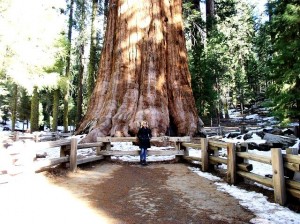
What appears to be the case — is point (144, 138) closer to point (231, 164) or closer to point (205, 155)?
point (205, 155)

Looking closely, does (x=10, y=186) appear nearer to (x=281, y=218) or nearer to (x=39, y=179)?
(x=39, y=179)

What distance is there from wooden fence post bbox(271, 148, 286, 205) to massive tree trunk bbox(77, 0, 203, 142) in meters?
6.83

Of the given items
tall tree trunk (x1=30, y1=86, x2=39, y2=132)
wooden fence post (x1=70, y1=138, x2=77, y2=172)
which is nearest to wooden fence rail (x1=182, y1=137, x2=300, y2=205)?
wooden fence post (x1=70, y1=138, x2=77, y2=172)

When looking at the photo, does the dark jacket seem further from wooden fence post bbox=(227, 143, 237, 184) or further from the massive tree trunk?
wooden fence post bbox=(227, 143, 237, 184)

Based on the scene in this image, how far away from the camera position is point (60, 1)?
46.7 ft

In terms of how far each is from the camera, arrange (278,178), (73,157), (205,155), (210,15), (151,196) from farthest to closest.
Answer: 1. (210,15)
2. (205,155)
3. (73,157)
4. (151,196)
5. (278,178)

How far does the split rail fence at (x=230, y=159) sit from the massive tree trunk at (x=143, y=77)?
1.70 m

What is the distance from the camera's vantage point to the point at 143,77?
44.4ft

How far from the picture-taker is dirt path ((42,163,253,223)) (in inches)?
193

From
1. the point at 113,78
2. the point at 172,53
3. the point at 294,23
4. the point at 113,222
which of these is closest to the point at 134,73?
the point at 113,78

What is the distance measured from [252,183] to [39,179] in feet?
16.0

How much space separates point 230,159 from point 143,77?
705 cm

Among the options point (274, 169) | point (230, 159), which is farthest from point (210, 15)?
point (274, 169)

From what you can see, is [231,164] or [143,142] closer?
[231,164]
